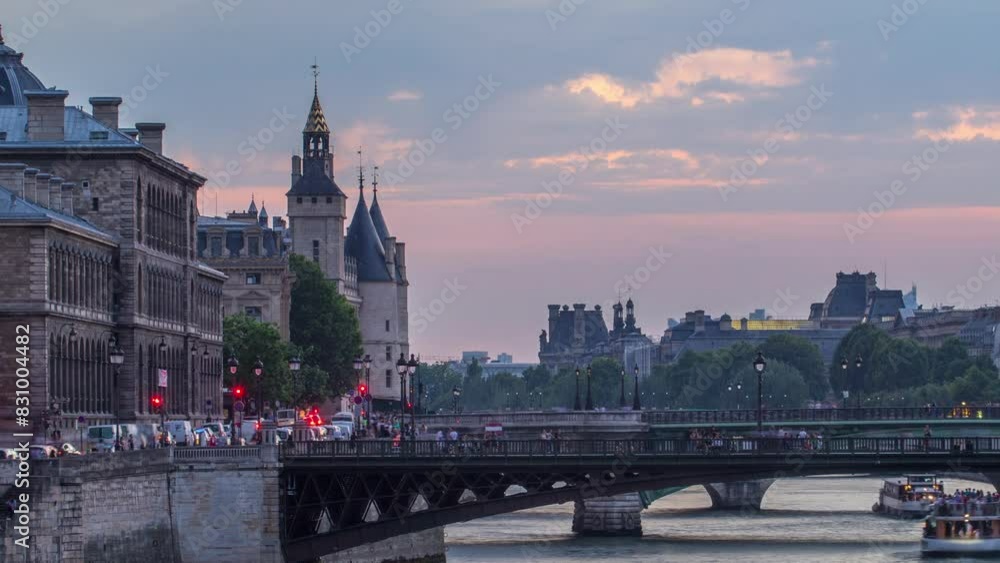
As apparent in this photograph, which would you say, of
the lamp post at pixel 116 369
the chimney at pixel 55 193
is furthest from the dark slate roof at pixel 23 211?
the lamp post at pixel 116 369

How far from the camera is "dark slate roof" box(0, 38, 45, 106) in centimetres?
11256

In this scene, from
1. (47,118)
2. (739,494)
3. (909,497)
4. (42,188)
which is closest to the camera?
(42,188)

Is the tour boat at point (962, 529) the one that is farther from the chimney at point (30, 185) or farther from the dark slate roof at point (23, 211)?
the chimney at point (30, 185)

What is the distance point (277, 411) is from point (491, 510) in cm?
4935

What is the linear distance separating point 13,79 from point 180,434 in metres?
24.5

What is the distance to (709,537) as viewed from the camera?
4961 inches

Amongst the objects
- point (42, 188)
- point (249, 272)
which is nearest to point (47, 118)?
point (42, 188)

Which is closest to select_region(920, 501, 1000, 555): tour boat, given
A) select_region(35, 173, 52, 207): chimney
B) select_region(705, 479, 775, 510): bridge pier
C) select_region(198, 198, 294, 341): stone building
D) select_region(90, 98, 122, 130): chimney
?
select_region(705, 479, 775, 510): bridge pier

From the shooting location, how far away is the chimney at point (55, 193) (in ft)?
327

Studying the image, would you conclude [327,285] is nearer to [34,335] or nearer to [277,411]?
[277,411]

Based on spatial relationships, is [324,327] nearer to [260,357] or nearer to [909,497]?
[260,357]

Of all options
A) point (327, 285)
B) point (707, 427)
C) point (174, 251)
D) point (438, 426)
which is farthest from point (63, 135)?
point (327, 285)

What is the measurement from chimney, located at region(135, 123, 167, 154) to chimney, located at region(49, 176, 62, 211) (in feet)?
39.8

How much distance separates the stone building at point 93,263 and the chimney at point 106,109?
40 millimetres
